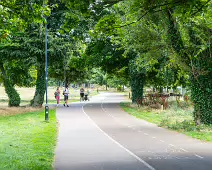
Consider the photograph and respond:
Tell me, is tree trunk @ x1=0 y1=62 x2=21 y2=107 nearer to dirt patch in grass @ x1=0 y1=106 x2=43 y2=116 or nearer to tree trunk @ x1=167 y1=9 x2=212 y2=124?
dirt patch in grass @ x1=0 y1=106 x2=43 y2=116

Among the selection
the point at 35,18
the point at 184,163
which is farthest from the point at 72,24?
the point at 184,163

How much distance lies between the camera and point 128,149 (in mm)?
13070

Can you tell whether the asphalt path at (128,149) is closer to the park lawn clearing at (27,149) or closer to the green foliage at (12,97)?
the park lawn clearing at (27,149)

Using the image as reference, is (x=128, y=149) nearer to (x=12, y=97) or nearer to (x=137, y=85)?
(x=137, y=85)

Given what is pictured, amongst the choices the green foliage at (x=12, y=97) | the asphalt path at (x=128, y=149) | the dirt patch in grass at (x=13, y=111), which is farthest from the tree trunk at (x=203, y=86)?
the green foliage at (x=12, y=97)

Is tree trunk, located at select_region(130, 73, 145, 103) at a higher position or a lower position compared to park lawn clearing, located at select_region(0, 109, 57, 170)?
higher

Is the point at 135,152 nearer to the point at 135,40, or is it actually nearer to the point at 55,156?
the point at 55,156

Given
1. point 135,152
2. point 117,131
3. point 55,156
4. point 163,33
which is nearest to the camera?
point 55,156

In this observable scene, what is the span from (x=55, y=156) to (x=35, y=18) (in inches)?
175

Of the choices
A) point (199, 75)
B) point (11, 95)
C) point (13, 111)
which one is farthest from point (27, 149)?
point (11, 95)

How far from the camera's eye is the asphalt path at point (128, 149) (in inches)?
406

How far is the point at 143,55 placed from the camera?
2180cm

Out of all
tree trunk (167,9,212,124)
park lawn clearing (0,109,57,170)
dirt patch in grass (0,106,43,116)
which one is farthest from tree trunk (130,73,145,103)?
park lawn clearing (0,109,57,170)

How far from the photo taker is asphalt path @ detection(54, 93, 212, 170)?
406 inches
